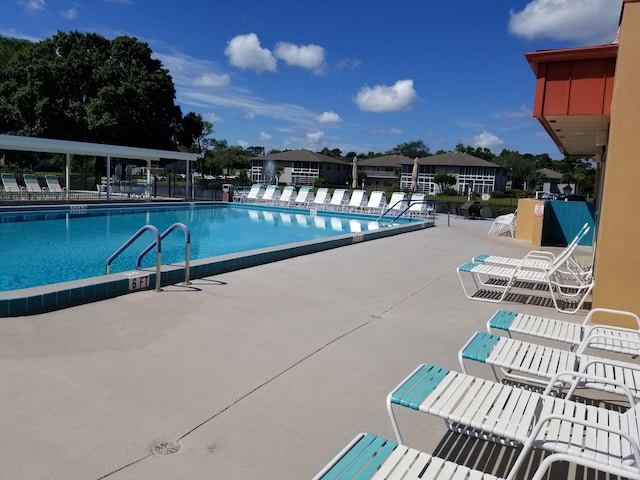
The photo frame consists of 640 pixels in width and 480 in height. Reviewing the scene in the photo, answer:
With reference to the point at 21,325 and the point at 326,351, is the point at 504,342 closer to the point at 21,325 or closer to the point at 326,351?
the point at 326,351

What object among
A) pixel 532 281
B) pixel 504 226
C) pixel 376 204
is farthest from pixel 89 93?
pixel 532 281

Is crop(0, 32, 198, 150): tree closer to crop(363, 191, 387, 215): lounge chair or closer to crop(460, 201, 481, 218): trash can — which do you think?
crop(363, 191, 387, 215): lounge chair

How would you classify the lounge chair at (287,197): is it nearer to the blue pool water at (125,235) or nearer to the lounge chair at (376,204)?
the blue pool water at (125,235)

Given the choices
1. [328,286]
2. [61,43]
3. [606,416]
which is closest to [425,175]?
[61,43]

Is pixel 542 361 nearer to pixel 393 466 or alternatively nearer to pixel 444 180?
pixel 393 466

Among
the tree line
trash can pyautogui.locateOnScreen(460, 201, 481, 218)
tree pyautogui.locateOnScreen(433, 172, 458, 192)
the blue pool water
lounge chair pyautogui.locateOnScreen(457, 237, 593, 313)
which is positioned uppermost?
the tree line

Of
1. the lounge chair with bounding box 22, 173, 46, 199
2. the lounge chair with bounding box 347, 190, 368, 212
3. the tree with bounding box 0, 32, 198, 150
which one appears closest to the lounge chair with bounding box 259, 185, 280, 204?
the lounge chair with bounding box 347, 190, 368, 212

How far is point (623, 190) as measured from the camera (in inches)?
198

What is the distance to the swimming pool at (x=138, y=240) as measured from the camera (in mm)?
7012

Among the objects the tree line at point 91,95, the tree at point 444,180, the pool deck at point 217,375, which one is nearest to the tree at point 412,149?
the tree at point 444,180

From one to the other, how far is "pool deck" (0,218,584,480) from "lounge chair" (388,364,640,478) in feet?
1.43

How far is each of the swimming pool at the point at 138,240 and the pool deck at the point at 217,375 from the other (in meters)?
→ 0.72

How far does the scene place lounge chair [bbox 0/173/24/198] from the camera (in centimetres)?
1852

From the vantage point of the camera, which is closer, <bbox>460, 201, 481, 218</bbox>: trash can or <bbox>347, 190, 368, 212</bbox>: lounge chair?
<bbox>460, 201, 481, 218</bbox>: trash can
